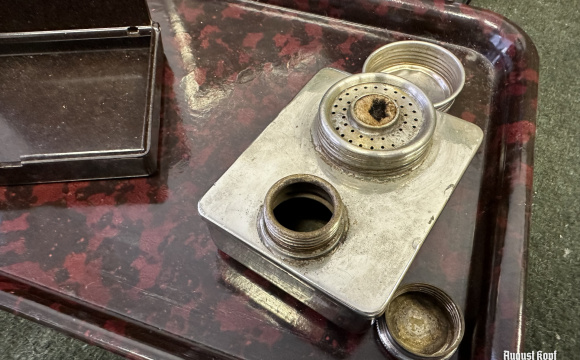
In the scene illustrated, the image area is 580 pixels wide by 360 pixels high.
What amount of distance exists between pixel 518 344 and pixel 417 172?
34 cm

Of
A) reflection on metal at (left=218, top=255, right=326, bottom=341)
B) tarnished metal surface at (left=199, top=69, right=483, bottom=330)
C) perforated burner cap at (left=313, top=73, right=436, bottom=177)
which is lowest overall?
reflection on metal at (left=218, top=255, right=326, bottom=341)

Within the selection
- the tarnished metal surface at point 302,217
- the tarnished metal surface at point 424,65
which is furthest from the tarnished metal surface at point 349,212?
the tarnished metal surface at point 424,65

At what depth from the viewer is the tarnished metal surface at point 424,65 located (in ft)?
3.66

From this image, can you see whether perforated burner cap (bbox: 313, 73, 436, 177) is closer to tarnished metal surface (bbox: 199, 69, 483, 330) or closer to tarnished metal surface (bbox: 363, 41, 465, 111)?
tarnished metal surface (bbox: 199, 69, 483, 330)

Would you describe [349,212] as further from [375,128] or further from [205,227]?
[205,227]

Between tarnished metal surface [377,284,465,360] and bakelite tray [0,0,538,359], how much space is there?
0.16 ft

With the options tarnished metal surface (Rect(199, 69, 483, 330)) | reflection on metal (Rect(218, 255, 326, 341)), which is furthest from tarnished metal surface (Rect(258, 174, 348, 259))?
reflection on metal (Rect(218, 255, 326, 341))

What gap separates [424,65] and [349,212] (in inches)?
22.4

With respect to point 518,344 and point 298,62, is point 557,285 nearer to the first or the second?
point 518,344

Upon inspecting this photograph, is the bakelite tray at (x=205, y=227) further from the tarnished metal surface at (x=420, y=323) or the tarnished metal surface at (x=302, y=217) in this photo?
the tarnished metal surface at (x=302, y=217)

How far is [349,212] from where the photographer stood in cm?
82

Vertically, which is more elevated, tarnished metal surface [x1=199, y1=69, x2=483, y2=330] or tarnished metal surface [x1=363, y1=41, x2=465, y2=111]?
tarnished metal surface [x1=363, y1=41, x2=465, y2=111]

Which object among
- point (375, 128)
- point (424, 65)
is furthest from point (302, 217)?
point (424, 65)

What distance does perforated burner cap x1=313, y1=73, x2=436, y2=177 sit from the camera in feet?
2.72
